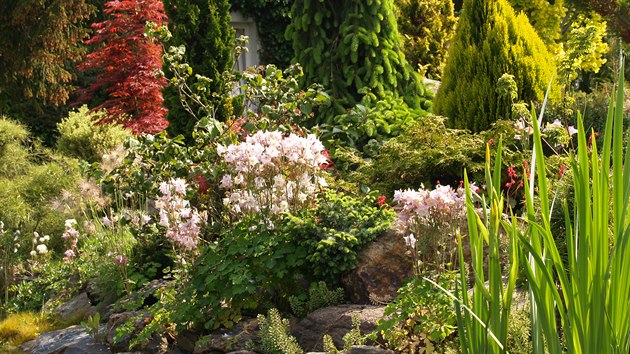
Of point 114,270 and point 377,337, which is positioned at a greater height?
point 377,337

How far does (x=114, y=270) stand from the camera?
526 cm

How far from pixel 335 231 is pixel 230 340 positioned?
79 cm

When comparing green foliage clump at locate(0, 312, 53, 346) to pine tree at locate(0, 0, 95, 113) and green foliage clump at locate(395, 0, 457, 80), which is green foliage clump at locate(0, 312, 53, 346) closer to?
pine tree at locate(0, 0, 95, 113)

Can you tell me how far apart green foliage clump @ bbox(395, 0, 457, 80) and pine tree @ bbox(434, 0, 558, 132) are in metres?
5.00

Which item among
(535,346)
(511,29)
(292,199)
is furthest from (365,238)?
(511,29)

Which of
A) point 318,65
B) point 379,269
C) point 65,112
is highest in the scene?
point 318,65

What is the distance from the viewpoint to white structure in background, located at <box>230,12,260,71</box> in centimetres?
1383

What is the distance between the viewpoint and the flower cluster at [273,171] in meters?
4.18

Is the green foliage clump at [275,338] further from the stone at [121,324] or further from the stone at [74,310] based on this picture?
the stone at [74,310]

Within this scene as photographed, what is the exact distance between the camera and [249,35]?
14.1 m

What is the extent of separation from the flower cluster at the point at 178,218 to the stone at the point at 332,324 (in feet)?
2.72

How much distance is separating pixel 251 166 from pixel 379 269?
2.92ft

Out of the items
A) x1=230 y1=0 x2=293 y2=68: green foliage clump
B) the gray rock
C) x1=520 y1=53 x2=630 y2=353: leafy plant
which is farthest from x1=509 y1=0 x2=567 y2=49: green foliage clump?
x1=520 y1=53 x2=630 y2=353: leafy plant

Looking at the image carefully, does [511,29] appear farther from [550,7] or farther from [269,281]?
[550,7]
